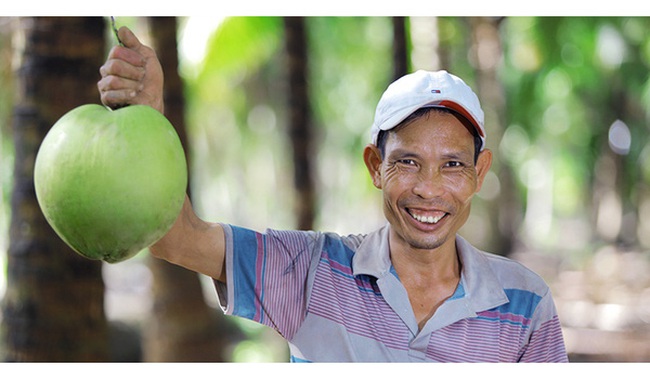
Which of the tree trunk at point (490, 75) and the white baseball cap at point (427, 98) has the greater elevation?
the tree trunk at point (490, 75)

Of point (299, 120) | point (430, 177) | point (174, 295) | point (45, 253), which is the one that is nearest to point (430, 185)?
point (430, 177)

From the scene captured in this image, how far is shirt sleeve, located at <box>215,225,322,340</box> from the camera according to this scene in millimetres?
2090

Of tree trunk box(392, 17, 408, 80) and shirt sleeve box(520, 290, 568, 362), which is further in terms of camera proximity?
tree trunk box(392, 17, 408, 80)

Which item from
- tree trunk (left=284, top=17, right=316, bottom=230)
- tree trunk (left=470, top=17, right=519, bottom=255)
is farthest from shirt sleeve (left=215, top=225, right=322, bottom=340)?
tree trunk (left=470, top=17, right=519, bottom=255)

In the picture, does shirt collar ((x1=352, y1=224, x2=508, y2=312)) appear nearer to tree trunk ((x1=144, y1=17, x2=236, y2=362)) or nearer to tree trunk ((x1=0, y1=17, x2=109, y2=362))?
tree trunk ((x1=0, y1=17, x2=109, y2=362))

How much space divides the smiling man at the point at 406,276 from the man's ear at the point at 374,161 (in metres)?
0.03

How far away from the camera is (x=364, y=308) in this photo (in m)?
2.13

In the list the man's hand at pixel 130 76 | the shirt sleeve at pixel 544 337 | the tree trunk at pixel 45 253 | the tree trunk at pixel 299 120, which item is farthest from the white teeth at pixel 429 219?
the tree trunk at pixel 299 120

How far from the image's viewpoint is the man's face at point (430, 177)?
81.7 inches

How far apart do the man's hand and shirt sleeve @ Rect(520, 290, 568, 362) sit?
1201 mm

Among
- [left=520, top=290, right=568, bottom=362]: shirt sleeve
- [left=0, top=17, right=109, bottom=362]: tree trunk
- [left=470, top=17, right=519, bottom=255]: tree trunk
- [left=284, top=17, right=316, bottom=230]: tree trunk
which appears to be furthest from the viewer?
[left=470, top=17, right=519, bottom=255]: tree trunk

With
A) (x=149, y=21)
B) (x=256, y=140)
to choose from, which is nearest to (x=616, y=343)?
(x=149, y=21)

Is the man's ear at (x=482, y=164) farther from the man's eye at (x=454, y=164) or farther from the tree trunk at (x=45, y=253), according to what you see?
the tree trunk at (x=45, y=253)

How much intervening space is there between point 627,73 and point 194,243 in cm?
1282
